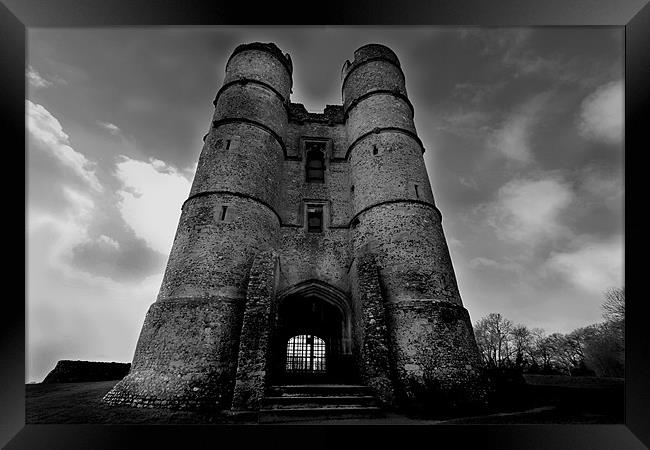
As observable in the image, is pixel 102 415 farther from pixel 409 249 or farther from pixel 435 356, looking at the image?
pixel 409 249

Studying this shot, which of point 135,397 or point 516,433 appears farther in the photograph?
point 135,397

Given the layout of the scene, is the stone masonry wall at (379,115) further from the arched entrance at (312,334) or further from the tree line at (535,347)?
the tree line at (535,347)

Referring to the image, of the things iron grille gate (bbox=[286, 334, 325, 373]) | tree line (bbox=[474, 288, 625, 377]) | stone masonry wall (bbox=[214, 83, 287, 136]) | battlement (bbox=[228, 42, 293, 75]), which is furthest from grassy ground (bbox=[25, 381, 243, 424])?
tree line (bbox=[474, 288, 625, 377])

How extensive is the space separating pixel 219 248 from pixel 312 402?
5672mm

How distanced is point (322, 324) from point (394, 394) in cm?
489

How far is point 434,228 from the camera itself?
40.7ft

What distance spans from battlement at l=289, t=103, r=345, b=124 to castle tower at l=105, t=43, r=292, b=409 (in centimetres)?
84

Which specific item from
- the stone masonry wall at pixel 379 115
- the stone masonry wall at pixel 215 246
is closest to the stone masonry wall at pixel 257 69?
the stone masonry wall at pixel 379 115

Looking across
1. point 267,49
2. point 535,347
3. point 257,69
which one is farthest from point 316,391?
point 535,347

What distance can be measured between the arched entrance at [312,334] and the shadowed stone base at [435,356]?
2.18 m

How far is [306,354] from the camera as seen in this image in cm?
1293
